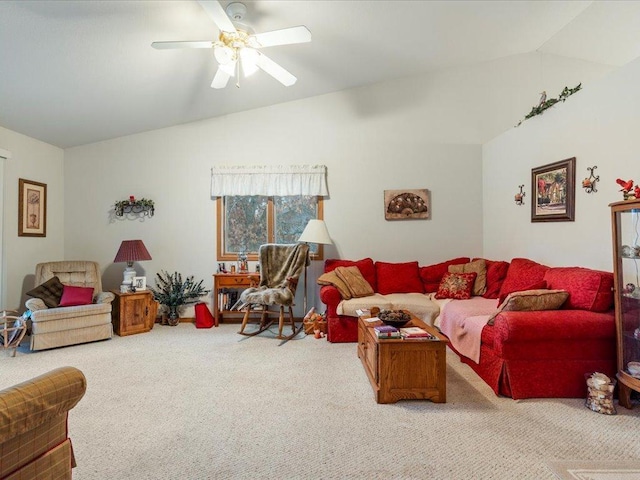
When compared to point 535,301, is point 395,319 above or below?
below

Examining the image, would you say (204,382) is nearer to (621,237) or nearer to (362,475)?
(362,475)

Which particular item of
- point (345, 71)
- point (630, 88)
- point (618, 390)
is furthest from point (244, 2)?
point (618, 390)

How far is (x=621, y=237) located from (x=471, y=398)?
1479 mm

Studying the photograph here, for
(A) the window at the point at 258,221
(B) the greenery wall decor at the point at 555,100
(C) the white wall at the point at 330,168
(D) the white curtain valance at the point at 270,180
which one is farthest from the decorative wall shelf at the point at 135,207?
(B) the greenery wall decor at the point at 555,100

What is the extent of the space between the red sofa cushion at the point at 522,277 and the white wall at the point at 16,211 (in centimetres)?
536

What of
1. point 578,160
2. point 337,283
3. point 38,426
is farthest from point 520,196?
point 38,426

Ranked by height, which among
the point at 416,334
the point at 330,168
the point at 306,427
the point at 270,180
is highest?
the point at 330,168

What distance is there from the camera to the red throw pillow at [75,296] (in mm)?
3736

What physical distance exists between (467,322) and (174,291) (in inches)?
143

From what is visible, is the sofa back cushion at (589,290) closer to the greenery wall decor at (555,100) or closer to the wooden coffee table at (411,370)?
the wooden coffee table at (411,370)

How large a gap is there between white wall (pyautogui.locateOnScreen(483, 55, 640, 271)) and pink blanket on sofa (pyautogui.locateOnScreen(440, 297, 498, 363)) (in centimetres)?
84

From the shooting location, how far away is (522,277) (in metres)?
3.30

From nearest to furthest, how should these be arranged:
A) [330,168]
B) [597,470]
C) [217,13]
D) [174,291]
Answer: [597,470] → [217,13] → [174,291] → [330,168]

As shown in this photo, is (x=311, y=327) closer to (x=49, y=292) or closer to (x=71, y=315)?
(x=71, y=315)
